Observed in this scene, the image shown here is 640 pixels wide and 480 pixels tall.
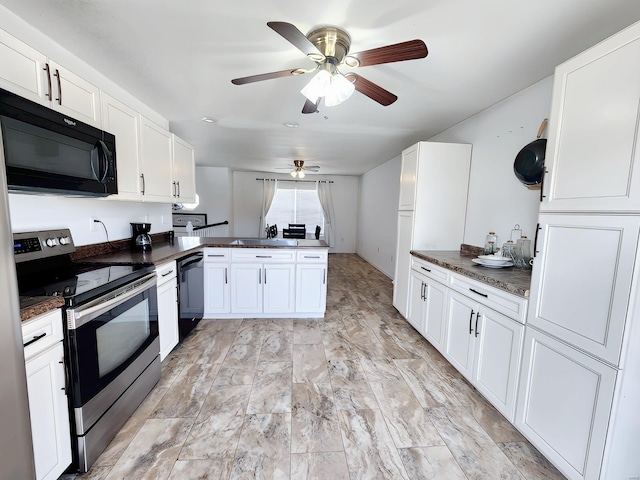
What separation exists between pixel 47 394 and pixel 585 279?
2.50m

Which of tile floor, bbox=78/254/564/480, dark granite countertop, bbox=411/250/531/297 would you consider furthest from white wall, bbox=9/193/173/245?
dark granite countertop, bbox=411/250/531/297

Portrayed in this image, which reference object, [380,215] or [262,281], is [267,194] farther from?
Result: [262,281]

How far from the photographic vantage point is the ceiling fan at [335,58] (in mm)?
1403

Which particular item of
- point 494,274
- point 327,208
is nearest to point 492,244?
point 494,274

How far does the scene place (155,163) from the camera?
262 cm

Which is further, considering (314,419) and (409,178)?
(409,178)

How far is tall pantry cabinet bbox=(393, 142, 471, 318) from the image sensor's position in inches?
119

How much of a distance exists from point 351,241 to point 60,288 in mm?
7459

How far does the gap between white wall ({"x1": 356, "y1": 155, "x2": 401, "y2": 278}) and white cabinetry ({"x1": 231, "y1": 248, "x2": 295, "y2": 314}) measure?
7.68ft

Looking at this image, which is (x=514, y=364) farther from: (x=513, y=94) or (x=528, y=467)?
(x=513, y=94)

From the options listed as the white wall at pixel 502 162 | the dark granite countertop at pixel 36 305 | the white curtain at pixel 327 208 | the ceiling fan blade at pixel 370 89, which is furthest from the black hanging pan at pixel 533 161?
the white curtain at pixel 327 208

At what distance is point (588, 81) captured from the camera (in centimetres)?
129

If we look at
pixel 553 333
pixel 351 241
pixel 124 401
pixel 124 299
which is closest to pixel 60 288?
pixel 124 299

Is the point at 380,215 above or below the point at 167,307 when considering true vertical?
above
